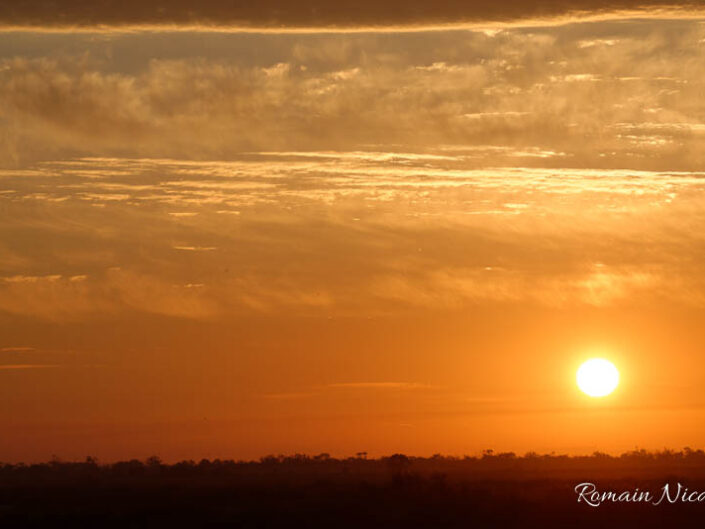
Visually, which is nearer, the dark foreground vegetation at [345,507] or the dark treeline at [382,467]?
the dark foreground vegetation at [345,507]

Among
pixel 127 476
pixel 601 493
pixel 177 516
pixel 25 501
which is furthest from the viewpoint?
pixel 127 476

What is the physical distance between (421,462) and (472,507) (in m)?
102

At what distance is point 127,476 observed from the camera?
111000mm

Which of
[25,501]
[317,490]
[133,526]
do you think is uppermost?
[317,490]

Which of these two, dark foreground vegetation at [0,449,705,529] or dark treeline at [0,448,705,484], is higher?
dark treeline at [0,448,705,484]

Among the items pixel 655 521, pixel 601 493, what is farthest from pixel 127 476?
pixel 655 521

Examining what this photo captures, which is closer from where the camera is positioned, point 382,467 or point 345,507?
point 345,507

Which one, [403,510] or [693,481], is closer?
[403,510]

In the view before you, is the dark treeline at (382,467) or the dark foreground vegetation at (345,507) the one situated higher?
the dark treeline at (382,467)

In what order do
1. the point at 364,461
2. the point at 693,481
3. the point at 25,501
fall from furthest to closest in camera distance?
1. the point at 364,461
2. the point at 693,481
3. the point at 25,501

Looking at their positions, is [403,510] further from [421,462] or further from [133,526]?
[421,462]

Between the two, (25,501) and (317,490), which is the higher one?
(317,490)

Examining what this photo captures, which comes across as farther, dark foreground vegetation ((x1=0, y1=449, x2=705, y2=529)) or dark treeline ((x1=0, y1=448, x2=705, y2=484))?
dark treeline ((x1=0, y1=448, x2=705, y2=484))

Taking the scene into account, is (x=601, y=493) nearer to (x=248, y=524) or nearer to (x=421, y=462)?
(x=248, y=524)
